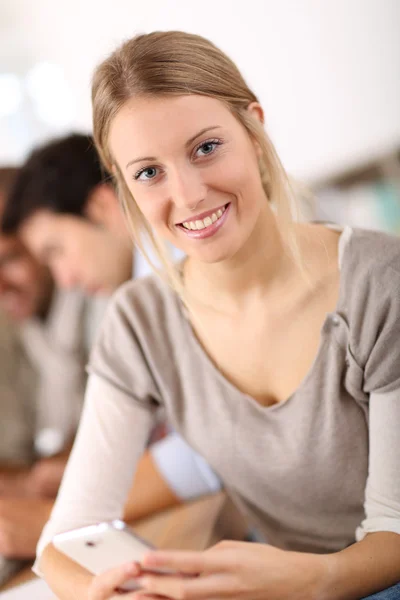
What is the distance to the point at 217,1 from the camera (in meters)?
0.83

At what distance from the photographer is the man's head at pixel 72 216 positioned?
1125 millimetres

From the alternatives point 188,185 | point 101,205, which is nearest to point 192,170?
point 188,185

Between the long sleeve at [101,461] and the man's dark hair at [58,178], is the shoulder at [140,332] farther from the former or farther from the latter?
the man's dark hair at [58,178]

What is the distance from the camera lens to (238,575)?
538 millimetres

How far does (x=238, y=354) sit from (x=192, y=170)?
216 mm

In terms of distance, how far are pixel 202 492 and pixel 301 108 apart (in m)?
0.62

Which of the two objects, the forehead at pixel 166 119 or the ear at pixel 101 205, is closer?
the forehead at pixel 166 119

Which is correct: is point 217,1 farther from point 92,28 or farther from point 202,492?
point 202,492

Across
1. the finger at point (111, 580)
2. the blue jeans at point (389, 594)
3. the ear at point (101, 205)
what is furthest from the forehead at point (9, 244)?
the blue jeans at point (389, 594)

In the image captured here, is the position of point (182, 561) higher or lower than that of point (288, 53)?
lower

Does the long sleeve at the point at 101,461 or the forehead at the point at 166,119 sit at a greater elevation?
the forehead at the point at 166,119

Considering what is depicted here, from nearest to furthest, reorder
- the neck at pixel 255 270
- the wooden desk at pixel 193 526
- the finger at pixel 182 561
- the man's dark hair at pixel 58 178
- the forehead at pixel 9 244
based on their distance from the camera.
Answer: the finger at pixel 182 561, the neck at pixel 255 270, the wooden desk at pixel 193 526, the man's dark hair at pixel 58 178, the forehead at pixel 9 244

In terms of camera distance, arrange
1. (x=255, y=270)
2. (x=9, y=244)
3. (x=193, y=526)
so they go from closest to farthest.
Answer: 1. (x=255, y=270)
2. (x=193, y=526)
3. (x=9, y=244)

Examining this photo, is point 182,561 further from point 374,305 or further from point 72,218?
point 72,218
